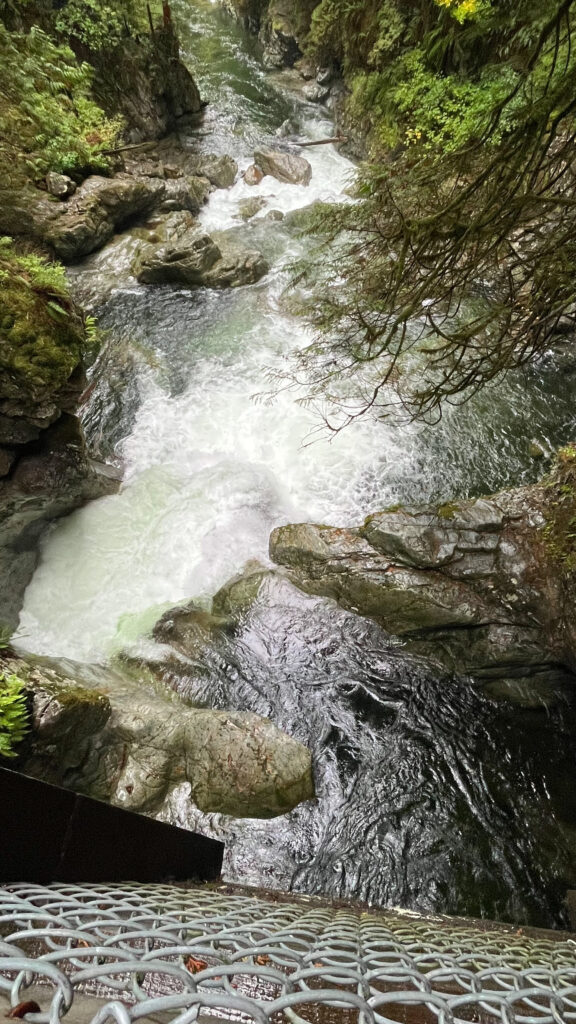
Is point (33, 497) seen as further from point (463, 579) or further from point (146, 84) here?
point (146, 84)

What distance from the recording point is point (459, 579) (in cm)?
592

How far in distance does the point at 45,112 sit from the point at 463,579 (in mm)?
12495

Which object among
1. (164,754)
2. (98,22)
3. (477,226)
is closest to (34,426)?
(164,754)

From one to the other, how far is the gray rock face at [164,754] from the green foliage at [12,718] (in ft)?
0.97

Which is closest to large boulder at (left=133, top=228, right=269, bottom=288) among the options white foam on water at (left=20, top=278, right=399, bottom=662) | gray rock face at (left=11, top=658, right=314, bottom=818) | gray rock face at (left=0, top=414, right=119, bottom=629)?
white foam on water at (left=20, top=278, right=399, bottom=662)

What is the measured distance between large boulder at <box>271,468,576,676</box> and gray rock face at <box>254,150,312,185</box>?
39.9ft

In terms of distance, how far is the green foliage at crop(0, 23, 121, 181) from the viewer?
9.00 metres

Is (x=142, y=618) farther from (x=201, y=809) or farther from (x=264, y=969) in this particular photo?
(x=264, y=969)

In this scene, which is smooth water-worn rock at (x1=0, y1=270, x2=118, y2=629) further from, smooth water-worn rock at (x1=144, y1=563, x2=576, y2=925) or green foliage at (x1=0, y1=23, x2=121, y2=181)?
green foliage at (x1=0, y1=23, x2=121, y2=181)

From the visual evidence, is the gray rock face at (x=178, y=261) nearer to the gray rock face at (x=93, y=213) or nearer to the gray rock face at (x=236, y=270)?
the gray rock face at (x=236, y=270)

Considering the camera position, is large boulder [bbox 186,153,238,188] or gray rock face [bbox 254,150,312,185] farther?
gray rock face [bbox 254,150,312,185]

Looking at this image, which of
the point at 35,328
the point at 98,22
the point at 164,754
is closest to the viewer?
the point at 164,754

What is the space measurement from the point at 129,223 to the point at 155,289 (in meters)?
2.34

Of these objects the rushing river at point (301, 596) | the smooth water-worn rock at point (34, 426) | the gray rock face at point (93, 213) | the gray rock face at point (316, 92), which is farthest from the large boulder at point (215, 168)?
the smooth water-worn rock at point (34, 426)
